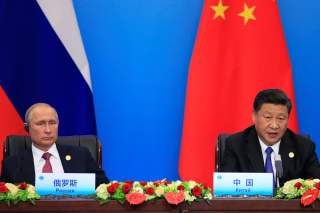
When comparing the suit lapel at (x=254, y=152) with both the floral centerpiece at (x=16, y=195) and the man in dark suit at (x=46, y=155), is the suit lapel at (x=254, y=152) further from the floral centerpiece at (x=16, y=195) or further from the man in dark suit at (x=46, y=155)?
the floral centerpiece at (x=16, y=195)

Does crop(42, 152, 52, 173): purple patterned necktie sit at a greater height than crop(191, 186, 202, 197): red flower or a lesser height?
greater

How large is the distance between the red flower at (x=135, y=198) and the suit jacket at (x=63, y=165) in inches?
32.9

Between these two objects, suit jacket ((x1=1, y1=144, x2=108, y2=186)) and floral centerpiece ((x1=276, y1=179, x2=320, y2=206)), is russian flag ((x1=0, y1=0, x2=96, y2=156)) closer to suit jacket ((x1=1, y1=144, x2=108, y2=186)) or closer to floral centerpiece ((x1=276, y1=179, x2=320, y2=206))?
suit jacket ((x1=1, y1=144, x2=108, y2=186))

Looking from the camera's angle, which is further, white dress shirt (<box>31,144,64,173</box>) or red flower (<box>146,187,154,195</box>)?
white dress shirt (<box>31,144,64,173</box>)

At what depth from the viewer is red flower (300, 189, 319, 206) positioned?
2.70m

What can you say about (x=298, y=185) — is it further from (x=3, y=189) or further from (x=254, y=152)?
(x=3, y=189)

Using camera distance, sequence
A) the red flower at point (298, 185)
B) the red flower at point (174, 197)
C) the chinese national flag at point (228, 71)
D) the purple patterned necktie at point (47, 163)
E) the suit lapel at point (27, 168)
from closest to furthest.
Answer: the red flower at point (174, 197)
the red flower at point (298, 185)
the suit lapel at point (27, 168)
the purple patterned necktie at point (47, 163)
the chinese national flag at point (228, 71)

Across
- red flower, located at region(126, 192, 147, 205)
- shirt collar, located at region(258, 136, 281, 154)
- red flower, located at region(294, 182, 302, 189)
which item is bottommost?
red flower, located at region(126, 192, 147, 205)

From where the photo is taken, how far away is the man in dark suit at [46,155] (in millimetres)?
3593

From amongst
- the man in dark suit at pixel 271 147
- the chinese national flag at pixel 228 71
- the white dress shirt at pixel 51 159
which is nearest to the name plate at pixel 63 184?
the white dress shirt at pixel 51 159

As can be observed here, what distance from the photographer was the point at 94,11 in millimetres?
5043

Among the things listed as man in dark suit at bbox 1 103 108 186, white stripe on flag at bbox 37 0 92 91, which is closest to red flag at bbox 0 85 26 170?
white stripe on flag at bbox 37 0 92 91

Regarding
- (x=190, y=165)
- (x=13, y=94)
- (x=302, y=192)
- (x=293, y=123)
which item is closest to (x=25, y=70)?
(x=13, y=94)

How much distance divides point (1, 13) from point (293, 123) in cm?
209
